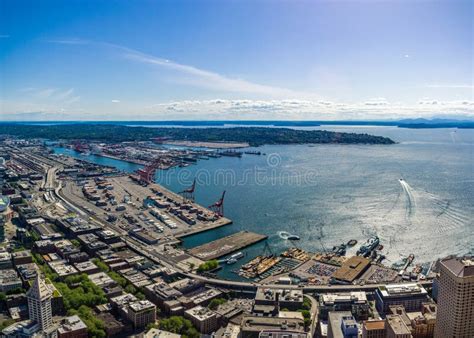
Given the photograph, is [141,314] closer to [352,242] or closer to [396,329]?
[396,329]

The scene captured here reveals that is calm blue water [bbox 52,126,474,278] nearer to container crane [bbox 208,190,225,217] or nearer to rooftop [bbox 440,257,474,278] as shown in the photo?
container crane [bbox 208,190,225,217]

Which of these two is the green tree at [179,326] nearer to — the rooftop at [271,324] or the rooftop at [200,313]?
the rooftop at [200,313]

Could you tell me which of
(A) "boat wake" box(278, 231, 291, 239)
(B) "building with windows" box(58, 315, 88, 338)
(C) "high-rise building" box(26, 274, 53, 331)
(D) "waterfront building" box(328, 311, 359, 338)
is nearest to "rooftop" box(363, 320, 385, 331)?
(D) "waterfront building" box(328, 311, 359, 338)

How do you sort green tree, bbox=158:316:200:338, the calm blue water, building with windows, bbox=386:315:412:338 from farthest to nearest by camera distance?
1. the calm blue water
2. green tree, bbox=158:316:200:338
3. building with windows, bbox=386:315:412:338

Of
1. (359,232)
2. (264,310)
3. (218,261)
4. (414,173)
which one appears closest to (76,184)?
(218,261)

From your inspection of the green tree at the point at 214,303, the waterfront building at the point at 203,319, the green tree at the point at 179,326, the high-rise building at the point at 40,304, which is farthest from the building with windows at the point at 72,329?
the green tree at the point at 214,303
